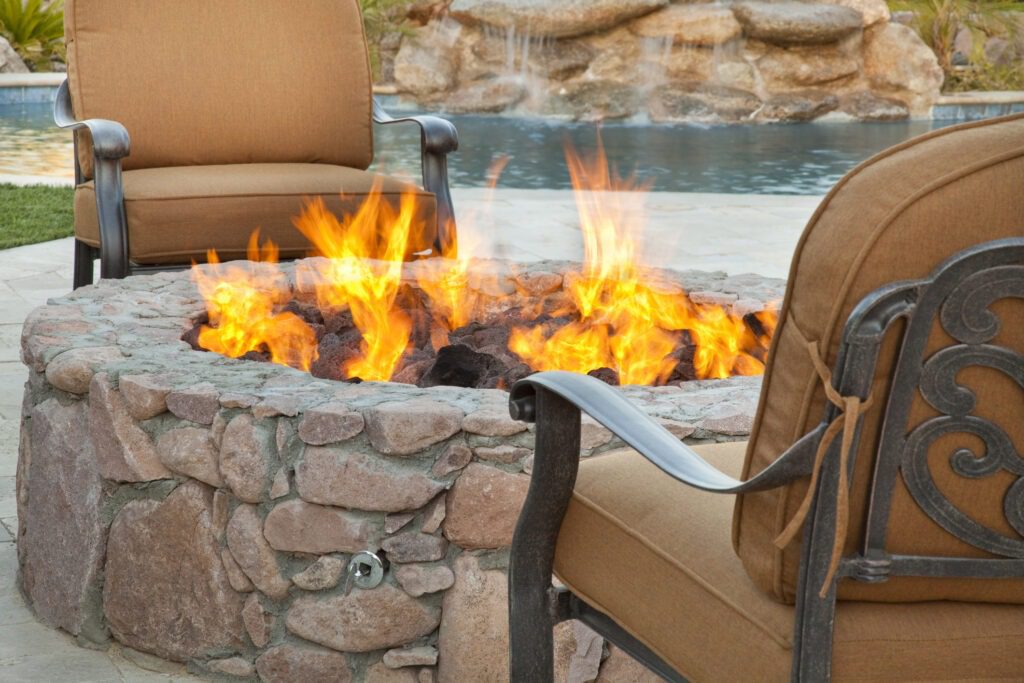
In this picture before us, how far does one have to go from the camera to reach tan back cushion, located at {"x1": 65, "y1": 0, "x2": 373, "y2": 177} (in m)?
4.10

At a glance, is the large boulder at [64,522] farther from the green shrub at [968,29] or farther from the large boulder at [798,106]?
the green shrub at [968,29]

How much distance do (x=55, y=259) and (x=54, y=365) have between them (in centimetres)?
349

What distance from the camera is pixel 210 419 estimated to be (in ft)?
6.86

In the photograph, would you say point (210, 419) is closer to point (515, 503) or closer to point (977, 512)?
point (515, 503)

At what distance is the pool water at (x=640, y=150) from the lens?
355 inches

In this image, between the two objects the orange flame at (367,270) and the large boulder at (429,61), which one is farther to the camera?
the large boulder at (429,61)

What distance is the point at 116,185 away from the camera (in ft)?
11.9

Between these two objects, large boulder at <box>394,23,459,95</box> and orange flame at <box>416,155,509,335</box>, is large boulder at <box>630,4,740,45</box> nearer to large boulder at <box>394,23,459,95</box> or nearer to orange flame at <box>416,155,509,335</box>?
large boulder at <box>394,23,459,95</box>

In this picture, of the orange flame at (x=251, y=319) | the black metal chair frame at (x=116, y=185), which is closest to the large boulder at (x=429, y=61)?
the black metal chair frame at (x=116, y=185)

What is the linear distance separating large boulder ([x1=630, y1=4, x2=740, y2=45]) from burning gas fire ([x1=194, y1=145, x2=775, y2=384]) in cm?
1091

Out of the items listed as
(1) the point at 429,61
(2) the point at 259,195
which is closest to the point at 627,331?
(2) the point at 259,195

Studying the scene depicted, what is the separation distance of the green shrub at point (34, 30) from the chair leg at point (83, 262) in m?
11.6

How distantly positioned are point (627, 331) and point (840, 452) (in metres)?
1.65

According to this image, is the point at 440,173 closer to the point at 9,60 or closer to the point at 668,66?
Result: the point at 668,66
